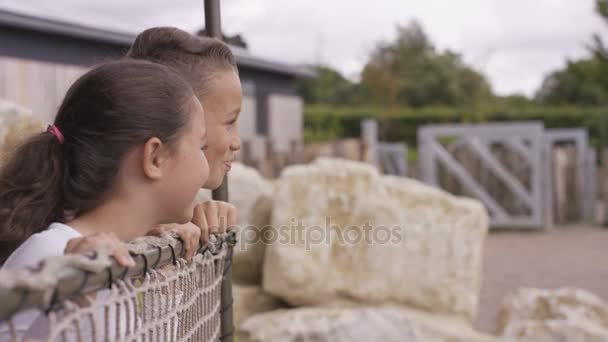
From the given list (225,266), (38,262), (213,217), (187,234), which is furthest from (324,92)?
(38,262)

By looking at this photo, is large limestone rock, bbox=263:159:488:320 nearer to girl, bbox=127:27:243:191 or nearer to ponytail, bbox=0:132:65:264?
girl, bbox=127:27:243:191

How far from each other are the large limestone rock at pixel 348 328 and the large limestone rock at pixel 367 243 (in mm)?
405

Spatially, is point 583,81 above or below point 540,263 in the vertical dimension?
above

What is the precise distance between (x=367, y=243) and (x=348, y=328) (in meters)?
0.87

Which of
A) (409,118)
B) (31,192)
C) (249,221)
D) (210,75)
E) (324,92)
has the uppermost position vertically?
(324,92)

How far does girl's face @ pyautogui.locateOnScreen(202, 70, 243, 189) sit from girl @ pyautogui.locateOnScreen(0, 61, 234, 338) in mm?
669

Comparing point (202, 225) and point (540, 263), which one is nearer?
point (202, 225)

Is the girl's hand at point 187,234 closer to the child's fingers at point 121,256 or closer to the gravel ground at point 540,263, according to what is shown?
the child's fingers at point 121,256

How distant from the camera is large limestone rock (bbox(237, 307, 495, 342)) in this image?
409 cm

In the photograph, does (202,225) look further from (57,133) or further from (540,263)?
(540,263)

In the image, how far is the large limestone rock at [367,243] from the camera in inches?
187

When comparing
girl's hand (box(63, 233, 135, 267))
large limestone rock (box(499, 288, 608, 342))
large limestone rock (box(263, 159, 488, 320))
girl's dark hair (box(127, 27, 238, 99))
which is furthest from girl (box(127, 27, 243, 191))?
large limestone rock (box(499, 288, 608, 342))

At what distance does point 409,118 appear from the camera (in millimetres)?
25312

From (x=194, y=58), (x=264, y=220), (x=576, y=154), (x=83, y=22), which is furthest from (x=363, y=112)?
(x=194, y=58)
